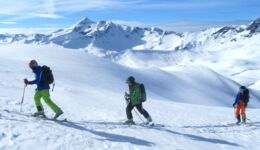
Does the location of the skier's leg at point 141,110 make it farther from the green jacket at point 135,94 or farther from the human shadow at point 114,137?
the human shadow at point 114,137

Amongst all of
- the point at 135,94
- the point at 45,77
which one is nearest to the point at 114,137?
the point at 135,94

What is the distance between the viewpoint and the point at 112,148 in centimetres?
1416

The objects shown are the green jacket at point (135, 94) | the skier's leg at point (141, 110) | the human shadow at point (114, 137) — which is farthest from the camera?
the skier's leg at point (141, 110)

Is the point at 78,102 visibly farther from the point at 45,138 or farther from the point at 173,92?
the point at 173,92

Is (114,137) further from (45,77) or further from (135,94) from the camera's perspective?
(45,77)

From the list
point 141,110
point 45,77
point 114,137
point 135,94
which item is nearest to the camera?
point 114,137

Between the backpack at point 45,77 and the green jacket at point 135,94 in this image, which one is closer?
the backpack at point 45,77

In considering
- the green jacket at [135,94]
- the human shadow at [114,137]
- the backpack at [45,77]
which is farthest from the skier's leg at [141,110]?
the backpack at [45,77]

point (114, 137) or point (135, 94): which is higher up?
point (135, 94)

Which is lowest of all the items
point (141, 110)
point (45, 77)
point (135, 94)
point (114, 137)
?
point (114, 137)

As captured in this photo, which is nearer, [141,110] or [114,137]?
[114,137]

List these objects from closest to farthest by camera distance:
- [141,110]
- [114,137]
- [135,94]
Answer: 1. [114,137]
2. [135,94]
3. [141,110]

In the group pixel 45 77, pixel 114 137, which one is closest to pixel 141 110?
pixel 114 137

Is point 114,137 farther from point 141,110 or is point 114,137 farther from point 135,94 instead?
point 141,110
